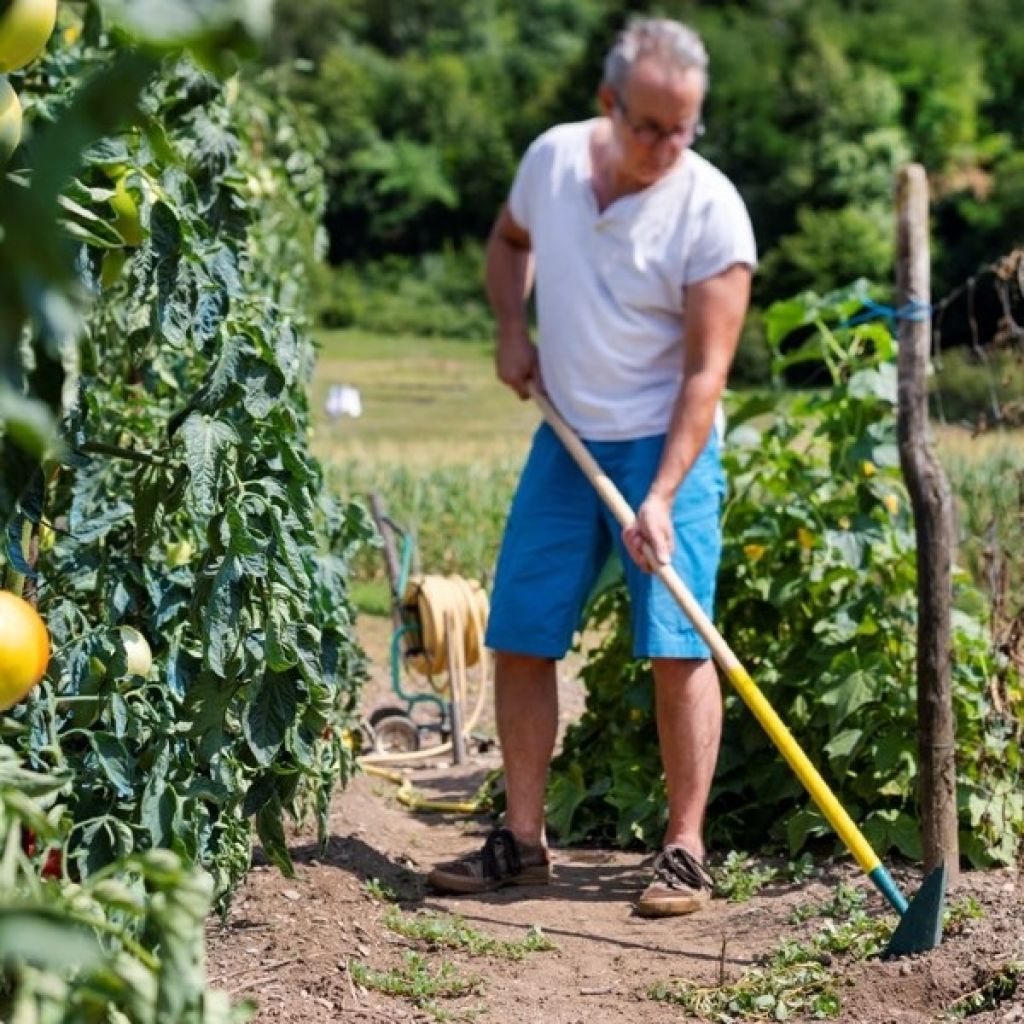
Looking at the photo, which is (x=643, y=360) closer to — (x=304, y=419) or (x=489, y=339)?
(x=304, y=419)

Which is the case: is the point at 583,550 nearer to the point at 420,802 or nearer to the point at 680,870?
the point at 680,870

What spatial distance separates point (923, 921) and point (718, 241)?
4.39 feet

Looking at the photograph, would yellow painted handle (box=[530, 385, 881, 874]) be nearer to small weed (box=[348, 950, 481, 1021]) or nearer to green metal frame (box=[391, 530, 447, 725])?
small weed (box=[348, 950, 481, 1021])

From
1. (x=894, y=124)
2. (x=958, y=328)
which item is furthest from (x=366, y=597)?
(x=894, y=124)

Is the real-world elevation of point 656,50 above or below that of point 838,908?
above

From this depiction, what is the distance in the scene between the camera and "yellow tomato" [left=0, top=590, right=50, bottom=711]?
1573 mm

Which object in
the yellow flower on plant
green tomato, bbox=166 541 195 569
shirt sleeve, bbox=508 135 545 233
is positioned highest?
shirt sleeve, bbox=508 135 545 233

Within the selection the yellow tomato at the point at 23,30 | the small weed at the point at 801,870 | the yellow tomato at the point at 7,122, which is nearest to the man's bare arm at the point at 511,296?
the small weed at the point at 801,870

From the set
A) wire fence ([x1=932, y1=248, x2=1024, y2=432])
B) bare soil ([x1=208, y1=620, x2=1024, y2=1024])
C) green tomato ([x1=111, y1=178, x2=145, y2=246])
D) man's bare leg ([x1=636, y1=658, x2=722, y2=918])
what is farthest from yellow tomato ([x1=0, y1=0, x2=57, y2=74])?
wire fence ([x1=932, y1=248, x2=1024, y2=432])

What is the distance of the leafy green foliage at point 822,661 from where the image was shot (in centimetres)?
404

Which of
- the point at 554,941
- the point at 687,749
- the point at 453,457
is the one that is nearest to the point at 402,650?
the point at 687,749

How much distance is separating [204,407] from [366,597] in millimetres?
6011

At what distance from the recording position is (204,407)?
258cm

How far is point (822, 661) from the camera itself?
13.7 feet
